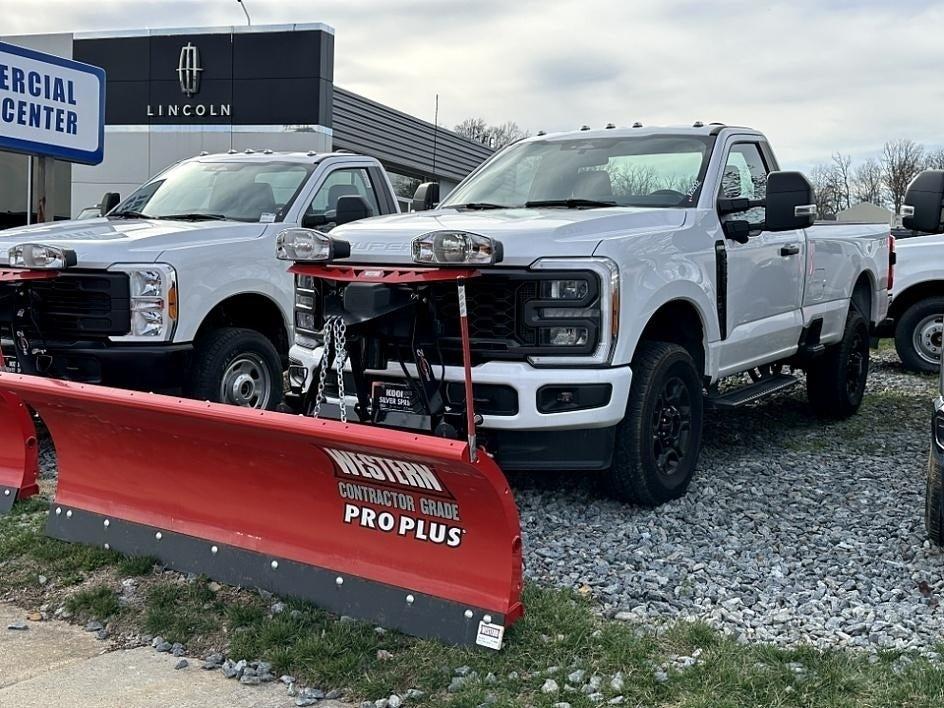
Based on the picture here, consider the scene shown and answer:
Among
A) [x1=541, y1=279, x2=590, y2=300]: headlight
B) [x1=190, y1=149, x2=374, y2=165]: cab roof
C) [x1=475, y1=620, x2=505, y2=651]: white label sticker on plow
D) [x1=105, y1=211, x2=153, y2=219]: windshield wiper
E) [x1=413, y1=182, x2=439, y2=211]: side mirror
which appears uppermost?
[x1=190, y1=149, x2=374, y2=165]: cab roof

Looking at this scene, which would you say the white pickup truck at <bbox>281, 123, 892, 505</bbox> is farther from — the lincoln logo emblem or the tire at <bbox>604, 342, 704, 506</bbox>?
the lincoln logo emblem

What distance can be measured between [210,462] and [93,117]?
7767mm

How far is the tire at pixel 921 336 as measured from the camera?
11.5m

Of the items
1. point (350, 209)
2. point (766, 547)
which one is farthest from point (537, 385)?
point (350, 209)

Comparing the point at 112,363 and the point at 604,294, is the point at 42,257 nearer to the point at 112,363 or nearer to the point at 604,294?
the point at 112,363

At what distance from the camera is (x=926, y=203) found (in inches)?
208

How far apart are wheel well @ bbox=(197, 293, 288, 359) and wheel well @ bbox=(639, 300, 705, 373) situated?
272 centimetres

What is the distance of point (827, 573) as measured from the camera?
15.2ft

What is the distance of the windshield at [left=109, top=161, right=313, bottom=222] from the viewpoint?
738cm

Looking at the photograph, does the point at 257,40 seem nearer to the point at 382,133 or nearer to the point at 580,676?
the point at 382,133

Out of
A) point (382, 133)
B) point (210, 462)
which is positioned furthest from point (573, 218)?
point (382, 133)

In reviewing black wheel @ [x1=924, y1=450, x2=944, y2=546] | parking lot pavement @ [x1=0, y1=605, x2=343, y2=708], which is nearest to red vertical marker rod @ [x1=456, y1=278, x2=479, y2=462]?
Answer: parking lot pavement @ [x1=0, y1=605, x2=343, y2=708]

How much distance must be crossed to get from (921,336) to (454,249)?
8.78 meters

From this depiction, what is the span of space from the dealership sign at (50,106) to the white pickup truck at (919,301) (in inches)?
341
